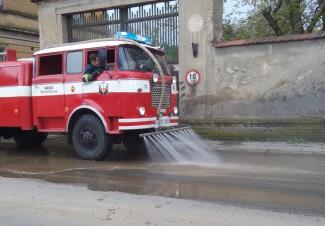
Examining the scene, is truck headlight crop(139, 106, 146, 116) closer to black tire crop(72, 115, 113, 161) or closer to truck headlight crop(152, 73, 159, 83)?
truck headlight crop(152, 73, 159, 83)

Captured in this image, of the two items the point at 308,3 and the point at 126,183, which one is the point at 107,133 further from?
the point at 308,3

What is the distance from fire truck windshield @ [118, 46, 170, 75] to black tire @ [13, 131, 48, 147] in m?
4.51

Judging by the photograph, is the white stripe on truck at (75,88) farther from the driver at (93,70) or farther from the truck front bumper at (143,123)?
the truck front bumper at (143,123)

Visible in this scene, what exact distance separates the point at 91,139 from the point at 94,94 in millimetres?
983

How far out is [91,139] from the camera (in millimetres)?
10672

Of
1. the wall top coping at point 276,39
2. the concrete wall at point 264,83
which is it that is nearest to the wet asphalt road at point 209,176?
the concrete wall at point 264,83

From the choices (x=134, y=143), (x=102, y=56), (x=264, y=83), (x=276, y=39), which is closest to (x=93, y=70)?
(x=102, y=56)

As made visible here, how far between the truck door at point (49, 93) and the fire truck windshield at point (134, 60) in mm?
1605

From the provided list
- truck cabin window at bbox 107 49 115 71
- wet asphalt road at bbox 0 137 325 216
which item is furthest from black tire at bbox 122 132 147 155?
truck cabin window at bbox 107 49 115 71

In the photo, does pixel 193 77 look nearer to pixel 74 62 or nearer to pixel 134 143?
pixel 134 143

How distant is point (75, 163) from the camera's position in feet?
34.5

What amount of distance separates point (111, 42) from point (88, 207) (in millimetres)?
4661

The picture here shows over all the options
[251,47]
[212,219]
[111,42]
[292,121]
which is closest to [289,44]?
[251,47]

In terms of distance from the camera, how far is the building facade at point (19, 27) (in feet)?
86.1
